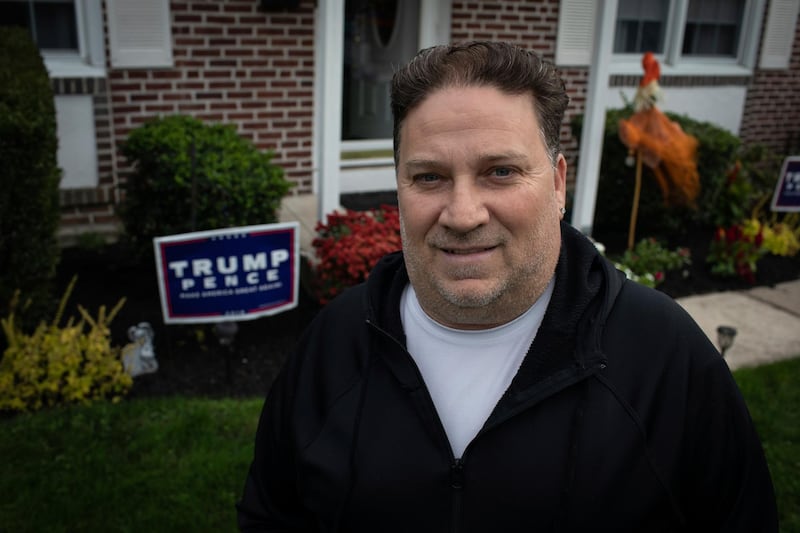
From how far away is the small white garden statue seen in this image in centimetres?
417

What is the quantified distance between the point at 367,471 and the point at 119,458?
7.68 feet

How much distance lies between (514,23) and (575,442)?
712cm

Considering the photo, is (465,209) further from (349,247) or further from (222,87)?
(222,87)

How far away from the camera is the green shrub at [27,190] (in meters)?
3.77

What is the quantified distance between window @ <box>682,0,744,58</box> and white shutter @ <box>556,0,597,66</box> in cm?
202

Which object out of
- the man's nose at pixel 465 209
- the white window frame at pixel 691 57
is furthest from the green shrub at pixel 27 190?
the white window frame at pixel 691 57

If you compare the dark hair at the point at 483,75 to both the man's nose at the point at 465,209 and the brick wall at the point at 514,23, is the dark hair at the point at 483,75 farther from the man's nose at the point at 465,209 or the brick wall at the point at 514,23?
the brick wall at the point at 514,23

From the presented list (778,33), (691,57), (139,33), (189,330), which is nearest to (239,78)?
(139,33)

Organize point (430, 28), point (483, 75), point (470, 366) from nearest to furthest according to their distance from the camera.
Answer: point (483, 75) → point (470, 366) → point (430, 28)

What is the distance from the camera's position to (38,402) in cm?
382

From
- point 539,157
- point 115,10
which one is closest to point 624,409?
point 539,157

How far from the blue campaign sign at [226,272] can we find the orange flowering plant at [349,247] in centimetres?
39

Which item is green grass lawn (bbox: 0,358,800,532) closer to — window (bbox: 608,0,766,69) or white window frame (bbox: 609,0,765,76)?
white window frame (bbox: 609,0,765,76)

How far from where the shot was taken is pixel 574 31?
810cm
